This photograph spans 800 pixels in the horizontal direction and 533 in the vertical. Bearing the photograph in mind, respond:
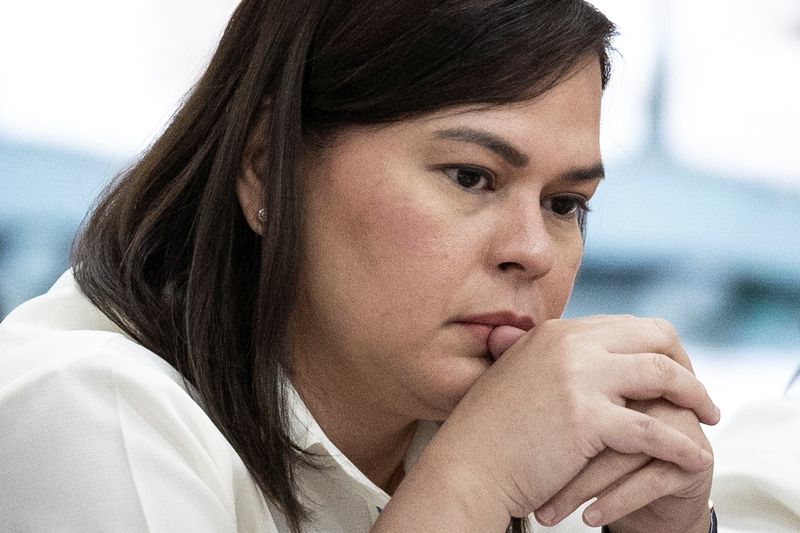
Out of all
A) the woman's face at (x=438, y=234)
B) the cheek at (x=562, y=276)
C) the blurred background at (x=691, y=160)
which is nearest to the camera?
the woman's face at (x=438, y=234)

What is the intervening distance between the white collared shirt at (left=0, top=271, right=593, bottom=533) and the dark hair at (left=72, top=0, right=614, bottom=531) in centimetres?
7

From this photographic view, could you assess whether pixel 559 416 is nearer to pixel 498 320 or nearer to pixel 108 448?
pixel 498 320

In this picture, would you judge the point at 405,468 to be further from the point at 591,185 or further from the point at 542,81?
the point at 542,81

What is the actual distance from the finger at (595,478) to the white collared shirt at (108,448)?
318mm

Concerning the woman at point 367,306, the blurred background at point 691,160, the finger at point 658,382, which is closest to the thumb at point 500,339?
the woman at point 367,306

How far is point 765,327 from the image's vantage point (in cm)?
264

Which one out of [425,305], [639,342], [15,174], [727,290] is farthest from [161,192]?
[727,290]

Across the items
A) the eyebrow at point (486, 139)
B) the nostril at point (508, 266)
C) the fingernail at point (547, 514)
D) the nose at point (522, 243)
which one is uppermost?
the eyebrow at point (486, 139)

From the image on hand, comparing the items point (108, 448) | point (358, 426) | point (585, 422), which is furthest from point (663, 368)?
point (108, 448)

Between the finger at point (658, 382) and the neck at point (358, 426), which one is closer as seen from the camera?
the finger at point (658, 382)

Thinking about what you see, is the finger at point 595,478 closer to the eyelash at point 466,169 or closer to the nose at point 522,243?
the nose at point 522,243

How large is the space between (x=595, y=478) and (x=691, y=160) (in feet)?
4.89

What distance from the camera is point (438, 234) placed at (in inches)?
49.1

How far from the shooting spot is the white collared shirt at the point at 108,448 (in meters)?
1.04
